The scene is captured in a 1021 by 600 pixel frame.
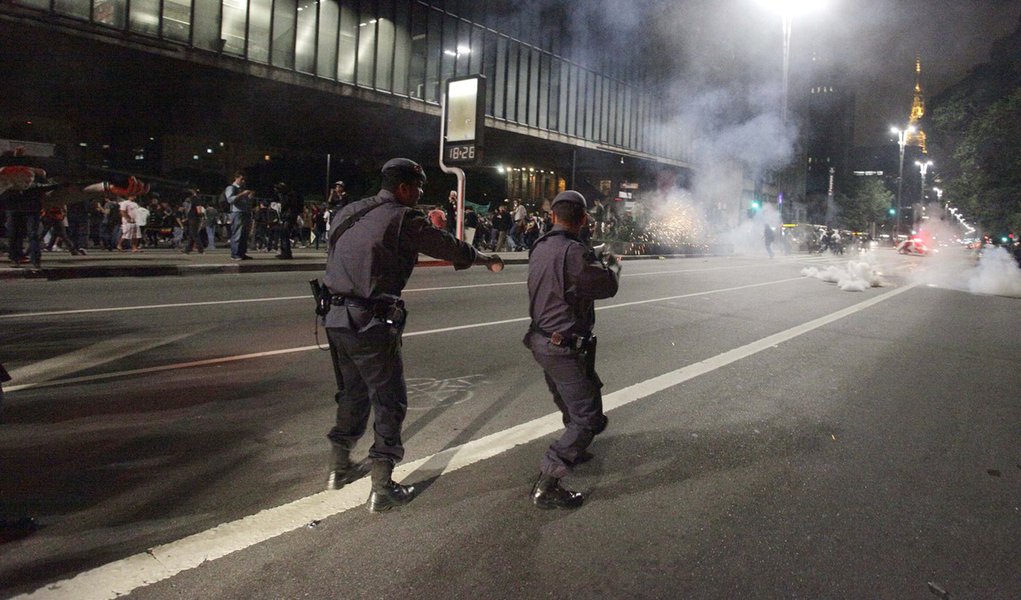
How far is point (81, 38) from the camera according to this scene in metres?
18.4

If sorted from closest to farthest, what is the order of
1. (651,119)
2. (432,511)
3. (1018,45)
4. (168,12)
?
1. (432,511)
2. (168,12)
3. (1018,45)
4. (651,119)

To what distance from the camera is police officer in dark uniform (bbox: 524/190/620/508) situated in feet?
10.4

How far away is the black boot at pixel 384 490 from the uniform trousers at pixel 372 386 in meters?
0.04

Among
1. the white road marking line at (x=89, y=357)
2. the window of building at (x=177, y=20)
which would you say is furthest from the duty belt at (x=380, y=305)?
the window of building at (x=177, y=20)

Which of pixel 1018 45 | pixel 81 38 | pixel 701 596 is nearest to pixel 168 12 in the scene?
pixel 81 38

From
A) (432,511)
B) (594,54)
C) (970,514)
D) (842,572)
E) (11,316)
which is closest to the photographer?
(842,572)

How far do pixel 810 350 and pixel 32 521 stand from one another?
7.19 meters

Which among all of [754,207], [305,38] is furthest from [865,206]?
[305,38]

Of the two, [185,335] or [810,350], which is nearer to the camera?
[185,335]

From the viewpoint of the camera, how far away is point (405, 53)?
27391mm

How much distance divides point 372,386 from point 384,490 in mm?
495

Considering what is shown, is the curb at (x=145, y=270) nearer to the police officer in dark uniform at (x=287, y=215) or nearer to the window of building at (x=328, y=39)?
the police officer in dark uniform at (x=287, y=215)

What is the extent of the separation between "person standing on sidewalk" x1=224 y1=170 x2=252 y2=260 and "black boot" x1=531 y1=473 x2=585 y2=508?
40.9 ft

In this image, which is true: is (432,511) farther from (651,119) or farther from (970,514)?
(651,119)
